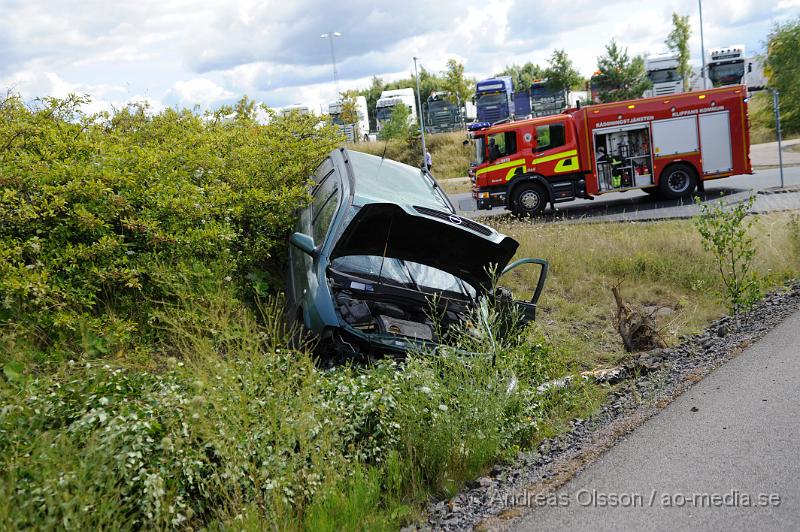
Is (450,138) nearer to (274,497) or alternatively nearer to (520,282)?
(520,282)

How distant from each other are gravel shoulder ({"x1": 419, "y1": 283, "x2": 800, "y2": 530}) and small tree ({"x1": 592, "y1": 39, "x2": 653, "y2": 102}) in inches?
1379

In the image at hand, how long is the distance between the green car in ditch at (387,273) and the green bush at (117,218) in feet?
3.73

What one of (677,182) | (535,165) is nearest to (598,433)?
(535,165)

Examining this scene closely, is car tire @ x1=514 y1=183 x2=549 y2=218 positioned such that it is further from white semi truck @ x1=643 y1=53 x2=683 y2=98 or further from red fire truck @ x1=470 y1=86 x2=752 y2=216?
white semi truck @ x1=643 y1=53 x2=683 y2=98

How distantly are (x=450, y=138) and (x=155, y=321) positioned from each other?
36851mm

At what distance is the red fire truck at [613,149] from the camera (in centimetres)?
2052

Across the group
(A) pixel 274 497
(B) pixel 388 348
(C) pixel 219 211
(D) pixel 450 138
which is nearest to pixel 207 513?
(A) pixel 274 497

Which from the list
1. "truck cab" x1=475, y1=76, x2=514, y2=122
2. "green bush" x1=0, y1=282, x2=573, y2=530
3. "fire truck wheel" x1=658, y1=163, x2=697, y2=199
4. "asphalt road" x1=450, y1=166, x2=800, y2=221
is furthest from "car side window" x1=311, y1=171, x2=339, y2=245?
"truck cab" x1=475, y1=76, x2=514, y2=122

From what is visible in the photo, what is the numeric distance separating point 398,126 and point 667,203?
23331 millimetres

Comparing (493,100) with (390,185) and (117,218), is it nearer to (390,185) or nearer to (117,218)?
(390,185)

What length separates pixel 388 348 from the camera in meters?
6.18

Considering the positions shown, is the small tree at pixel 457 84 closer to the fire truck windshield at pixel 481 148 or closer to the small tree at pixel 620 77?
the small tree at pixel 620 77

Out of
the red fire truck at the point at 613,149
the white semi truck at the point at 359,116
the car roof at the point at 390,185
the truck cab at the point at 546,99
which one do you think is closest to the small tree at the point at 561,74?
the truck cab at the point at 546,99

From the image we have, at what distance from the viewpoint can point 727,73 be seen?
43.5 meters
